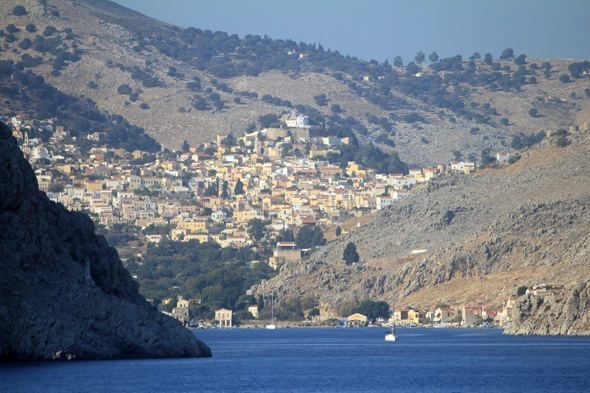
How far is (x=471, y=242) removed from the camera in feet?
326

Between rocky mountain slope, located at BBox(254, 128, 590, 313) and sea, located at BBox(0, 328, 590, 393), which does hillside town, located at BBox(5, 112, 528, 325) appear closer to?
rocky mountain slope, located at BBox(254, 128, 590, 313)

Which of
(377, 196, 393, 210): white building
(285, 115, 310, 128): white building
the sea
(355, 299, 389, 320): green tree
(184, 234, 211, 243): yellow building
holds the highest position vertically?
(285, 115, 310, 128): white building

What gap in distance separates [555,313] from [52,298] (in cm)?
3813

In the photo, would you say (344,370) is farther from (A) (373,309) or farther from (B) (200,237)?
(B) (200,237)

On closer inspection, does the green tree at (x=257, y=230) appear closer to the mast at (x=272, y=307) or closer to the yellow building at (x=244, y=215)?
the yellow building at (x=244, y=215)

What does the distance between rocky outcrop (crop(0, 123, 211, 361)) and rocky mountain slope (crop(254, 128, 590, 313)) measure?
4416 centimetres

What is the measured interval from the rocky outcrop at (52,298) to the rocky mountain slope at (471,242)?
44.2 metres

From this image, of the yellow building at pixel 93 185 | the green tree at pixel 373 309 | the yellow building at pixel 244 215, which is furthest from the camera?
the yellow building at pixel 93 185

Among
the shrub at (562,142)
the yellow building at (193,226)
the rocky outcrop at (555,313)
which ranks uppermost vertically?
the shrub at (562,142)

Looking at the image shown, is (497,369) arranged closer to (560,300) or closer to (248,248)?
(560,300)

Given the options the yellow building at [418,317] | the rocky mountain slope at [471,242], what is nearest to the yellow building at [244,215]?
the rocky mountain slope at [471,242]

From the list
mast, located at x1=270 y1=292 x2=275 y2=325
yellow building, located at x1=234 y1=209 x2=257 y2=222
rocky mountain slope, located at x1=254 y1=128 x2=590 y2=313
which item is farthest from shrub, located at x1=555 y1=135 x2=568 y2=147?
yellow building, located at x1=234 y1=209 x2=257 y2=222

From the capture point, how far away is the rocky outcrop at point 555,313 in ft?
212

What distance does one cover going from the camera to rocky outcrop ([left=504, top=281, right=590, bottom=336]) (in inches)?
2547
